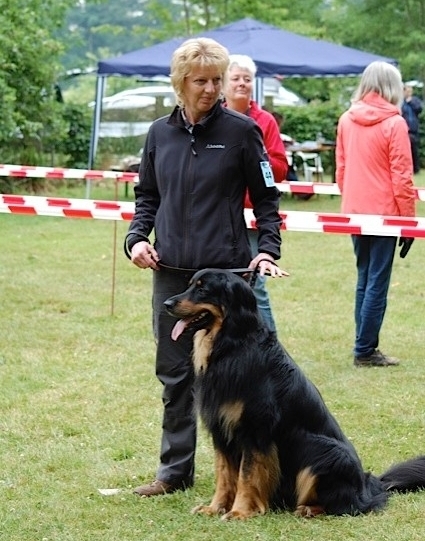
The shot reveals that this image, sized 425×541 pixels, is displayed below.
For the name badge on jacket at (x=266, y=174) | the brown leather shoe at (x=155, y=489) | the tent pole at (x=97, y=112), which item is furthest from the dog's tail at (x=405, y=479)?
the tent pole at (x=97, y=112)

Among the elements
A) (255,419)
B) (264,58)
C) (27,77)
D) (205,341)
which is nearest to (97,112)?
(27,77)

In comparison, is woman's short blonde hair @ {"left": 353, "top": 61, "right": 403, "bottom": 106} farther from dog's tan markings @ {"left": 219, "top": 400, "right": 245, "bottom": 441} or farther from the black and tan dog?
dog's tan markings @ {"left": 219, "top": 400, "right": 245, "bottom": 441}

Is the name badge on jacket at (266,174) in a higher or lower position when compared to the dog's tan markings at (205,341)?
higher

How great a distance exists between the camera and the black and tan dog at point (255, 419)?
4.41 m

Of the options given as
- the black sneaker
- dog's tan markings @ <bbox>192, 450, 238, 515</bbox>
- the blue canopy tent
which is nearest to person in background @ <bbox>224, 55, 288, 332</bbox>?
the black sneaker

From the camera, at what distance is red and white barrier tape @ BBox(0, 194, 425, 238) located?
7105mm

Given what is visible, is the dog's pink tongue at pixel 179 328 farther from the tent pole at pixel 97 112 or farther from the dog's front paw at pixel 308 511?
the tent pole at pixel 97 112

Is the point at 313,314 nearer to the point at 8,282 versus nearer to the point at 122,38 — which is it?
the point at 8,282

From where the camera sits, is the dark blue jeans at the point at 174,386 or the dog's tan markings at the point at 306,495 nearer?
the dog's tan markings at the point at 306,495

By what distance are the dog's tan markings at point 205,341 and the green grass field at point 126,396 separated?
724 mm

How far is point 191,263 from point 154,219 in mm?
387

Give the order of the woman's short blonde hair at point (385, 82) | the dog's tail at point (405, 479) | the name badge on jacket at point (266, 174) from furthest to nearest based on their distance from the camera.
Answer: the woman's short blonde hair at point (385, 82) → the dog's tail at point (405, 479) → the name badge on jacket at point (266, 174)

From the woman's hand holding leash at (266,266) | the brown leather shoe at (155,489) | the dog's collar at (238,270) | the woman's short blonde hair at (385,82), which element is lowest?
the brown leather shoe at (155,489)

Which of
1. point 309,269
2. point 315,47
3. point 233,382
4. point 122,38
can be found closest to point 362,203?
point 233,382
